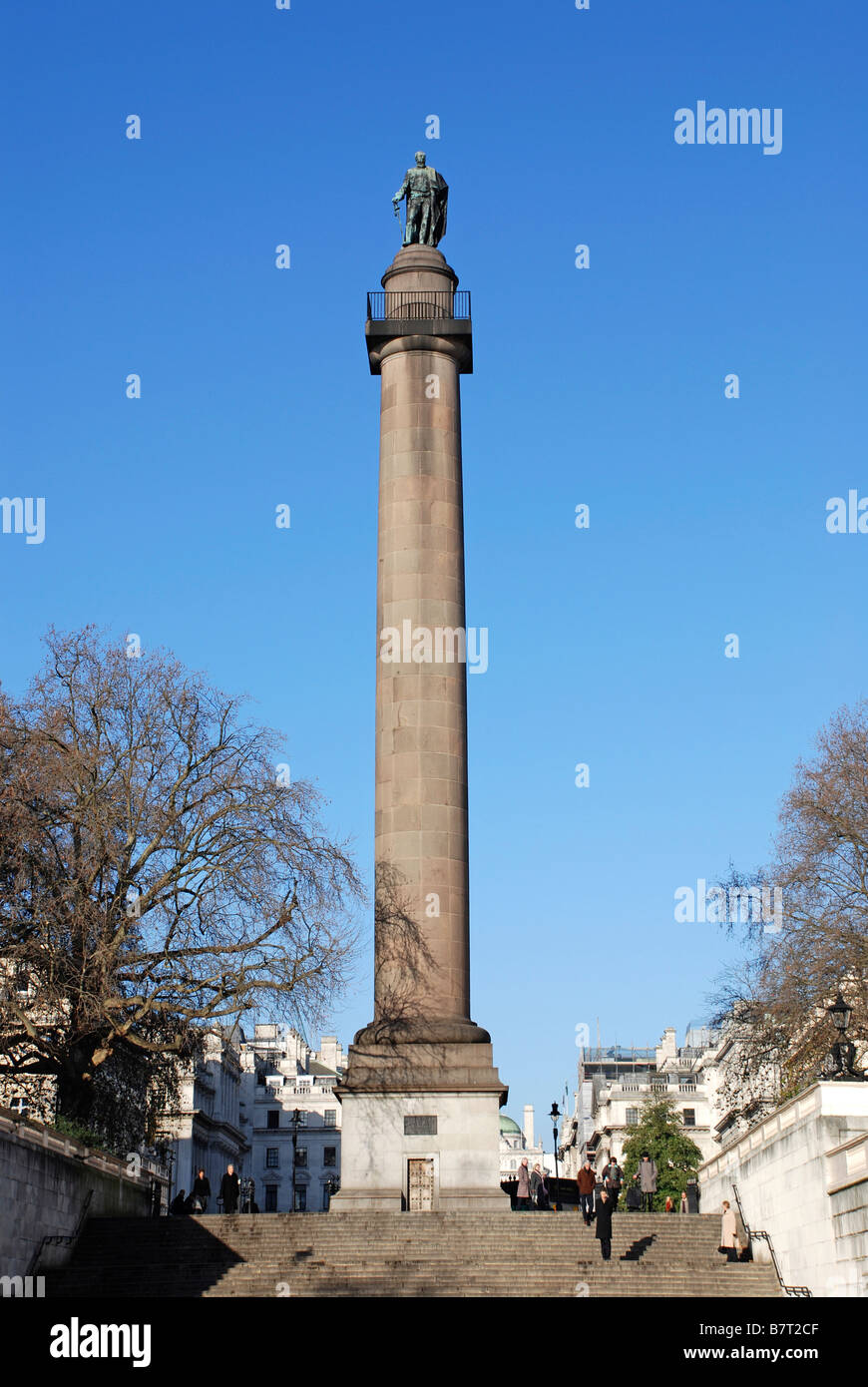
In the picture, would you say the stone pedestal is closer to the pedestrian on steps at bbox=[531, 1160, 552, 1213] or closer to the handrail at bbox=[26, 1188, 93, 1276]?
the pedestrian on steps at bbox=[531, 1160, 552, 1213]

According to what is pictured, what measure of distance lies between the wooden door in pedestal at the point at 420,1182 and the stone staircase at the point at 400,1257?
2660 millimetres

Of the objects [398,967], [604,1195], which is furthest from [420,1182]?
[604,1195]

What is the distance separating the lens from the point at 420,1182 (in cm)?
3659

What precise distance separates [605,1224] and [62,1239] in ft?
35.6

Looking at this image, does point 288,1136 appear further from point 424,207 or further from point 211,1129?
point 424,207

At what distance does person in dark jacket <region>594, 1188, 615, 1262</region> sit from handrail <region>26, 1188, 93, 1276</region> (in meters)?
10.7

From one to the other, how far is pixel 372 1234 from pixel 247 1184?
21299 mm

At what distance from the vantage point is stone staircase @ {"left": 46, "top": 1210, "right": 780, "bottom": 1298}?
28.6 metres

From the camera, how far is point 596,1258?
30766 mm

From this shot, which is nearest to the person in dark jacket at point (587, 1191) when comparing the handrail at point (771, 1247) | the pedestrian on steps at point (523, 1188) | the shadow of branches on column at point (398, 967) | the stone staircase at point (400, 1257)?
the stone staircase at point (400, 1257)

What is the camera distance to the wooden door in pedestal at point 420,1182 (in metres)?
36.4

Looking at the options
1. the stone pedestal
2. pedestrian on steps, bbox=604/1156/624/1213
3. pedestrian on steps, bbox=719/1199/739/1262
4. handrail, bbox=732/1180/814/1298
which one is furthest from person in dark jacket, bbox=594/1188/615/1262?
the stone pedestal
